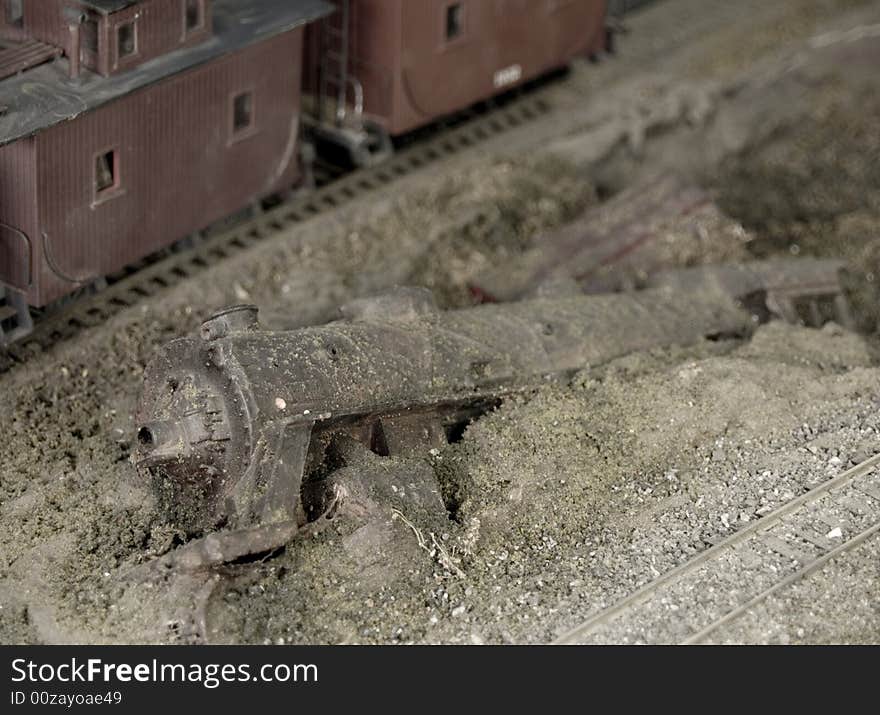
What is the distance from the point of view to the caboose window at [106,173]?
74.7 ft

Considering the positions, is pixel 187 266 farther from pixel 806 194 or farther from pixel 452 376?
pixel 806 194

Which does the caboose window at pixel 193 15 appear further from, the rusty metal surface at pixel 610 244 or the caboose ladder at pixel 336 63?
the rusty metal surface at pixel 610 244

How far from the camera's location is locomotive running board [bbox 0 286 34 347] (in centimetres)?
2281

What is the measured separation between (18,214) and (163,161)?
2553mm

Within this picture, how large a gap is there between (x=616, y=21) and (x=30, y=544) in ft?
58.0

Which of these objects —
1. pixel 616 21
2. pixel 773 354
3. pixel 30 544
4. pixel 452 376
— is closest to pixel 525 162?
pixel 616 21

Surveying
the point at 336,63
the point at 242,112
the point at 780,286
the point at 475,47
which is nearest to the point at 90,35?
the point at 242,112

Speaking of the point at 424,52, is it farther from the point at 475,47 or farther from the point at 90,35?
the point at 90,35

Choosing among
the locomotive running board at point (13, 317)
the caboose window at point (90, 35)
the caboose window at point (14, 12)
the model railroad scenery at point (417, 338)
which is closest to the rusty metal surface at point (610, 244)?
the model railroad scenery at point (417, 338)

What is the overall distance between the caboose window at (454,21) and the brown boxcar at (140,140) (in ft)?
9.90

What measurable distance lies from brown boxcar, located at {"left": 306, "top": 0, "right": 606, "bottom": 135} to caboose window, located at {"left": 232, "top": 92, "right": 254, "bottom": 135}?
9.08ft

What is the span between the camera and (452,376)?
20312mm

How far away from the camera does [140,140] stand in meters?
23.2

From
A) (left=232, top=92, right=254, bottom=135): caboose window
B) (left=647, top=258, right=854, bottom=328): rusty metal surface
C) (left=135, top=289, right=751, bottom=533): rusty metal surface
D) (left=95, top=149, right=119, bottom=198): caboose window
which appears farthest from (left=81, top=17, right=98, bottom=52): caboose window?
(left=647, top=258, right=854, bottom=328): rusty metal surface
